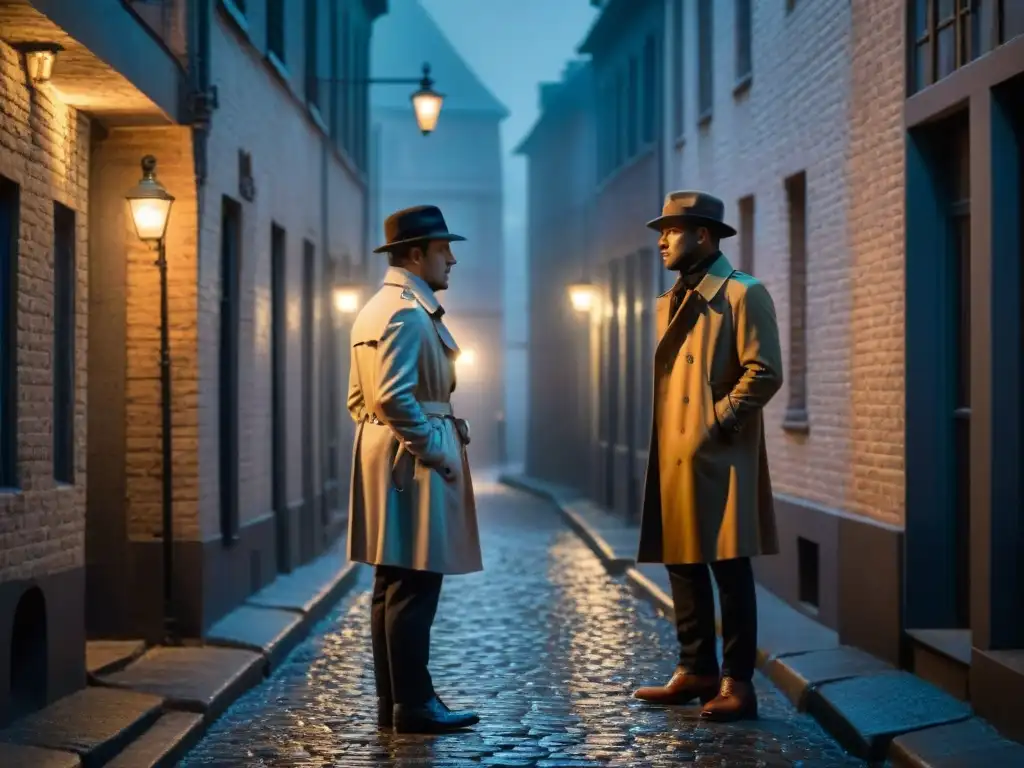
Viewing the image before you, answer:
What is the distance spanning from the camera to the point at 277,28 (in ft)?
53.8

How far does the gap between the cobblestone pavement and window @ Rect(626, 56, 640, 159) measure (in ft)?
37.0

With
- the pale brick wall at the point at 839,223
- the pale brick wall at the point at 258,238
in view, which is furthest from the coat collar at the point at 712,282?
the pale brick wall at the point at 258,238

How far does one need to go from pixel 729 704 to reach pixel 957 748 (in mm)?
1241

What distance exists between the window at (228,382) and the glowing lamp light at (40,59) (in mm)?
4245

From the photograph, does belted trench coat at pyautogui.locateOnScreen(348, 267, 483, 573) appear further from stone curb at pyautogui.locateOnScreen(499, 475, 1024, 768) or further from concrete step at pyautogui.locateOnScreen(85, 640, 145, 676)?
concrete step at pyautogui.locateOnScreen(85, 640, 145, 676)

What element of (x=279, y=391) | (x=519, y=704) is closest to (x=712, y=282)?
(x=519, y=704)

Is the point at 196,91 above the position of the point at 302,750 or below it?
above

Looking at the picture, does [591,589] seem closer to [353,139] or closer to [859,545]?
[859,545]

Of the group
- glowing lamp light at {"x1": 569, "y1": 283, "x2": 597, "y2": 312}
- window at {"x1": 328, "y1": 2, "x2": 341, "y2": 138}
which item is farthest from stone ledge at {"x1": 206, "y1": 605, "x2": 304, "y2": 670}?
glowing lamp light at {"x1": 569, "y1": 283, "x2": 597, "y2": 312}

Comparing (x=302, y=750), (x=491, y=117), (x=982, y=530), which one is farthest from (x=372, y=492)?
(x=491, y=117)

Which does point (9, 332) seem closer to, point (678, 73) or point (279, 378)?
point (279, 378)

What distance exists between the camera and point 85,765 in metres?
7.29

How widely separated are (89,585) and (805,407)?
5.22m

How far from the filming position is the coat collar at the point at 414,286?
318 inches
